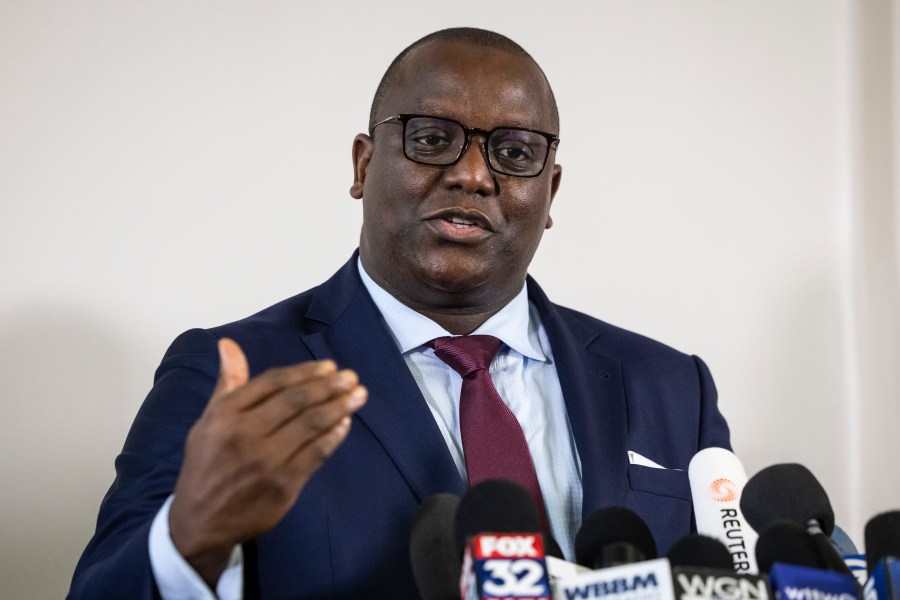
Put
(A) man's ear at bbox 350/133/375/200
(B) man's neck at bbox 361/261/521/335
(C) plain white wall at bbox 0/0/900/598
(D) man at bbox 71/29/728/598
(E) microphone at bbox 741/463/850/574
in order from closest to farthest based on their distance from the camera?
(E) microphone at bbox 741/463/850/574, (D) man at bbox 71/29/728/598, (B) man's neck at bbox 361/261/521/335, (A) man's ear at bbox 350/133/375/200, (C) plain white wall at bbox 0/0/900/598

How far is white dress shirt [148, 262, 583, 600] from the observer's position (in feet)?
6.82

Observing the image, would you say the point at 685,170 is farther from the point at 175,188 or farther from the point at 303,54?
the point at 175,188

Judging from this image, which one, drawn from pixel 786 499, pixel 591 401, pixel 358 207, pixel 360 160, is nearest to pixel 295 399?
pixel 786 499

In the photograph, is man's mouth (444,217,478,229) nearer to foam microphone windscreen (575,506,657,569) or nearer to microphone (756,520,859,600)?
foam microphone windscreen (575,506,657,569)

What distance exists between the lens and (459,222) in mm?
2168

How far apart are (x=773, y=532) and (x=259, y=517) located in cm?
59

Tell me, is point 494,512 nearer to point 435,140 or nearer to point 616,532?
point 616,532

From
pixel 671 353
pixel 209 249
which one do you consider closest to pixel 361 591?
pixel 671 353

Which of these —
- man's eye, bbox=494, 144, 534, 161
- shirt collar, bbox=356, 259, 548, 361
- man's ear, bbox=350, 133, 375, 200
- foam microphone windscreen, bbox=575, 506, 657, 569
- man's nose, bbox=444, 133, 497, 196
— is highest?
man's ear, bbox=350, 133, 375, 200

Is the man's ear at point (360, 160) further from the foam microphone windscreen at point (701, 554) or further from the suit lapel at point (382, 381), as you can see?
the foam microphone windscreen at point (701, 554)

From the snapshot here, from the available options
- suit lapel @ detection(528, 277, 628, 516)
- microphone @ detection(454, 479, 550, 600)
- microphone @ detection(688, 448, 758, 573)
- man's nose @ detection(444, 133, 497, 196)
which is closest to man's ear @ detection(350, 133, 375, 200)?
man's nose @ detection(444, 133, 497, 196)

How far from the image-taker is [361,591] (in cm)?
184

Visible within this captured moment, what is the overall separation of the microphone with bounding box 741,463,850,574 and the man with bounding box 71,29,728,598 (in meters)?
0.51

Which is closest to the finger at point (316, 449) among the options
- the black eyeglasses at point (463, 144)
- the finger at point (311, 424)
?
the finger at point (311, 424)
